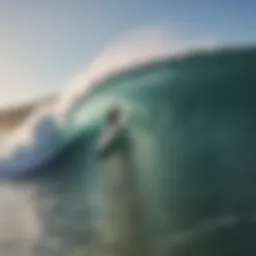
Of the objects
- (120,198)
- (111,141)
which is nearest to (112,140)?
(111,141)

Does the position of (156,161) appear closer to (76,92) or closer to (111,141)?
(111,141)

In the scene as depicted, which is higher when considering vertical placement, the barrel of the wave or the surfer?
the surfer

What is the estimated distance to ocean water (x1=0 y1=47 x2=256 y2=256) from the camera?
1.07m

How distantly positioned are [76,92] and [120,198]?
230mm

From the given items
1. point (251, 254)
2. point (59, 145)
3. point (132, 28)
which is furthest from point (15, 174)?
point (251, 254)

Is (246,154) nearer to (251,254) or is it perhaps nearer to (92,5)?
(251,254)

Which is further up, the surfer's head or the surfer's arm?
the surfer's head

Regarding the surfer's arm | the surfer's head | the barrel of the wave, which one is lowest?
the barrel of the wave

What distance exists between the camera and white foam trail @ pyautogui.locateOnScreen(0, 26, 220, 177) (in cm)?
113

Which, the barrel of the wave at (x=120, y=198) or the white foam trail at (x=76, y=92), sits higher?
the white foam trail at (x=76, y=92)

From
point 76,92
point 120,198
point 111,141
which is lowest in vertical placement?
point 120,198

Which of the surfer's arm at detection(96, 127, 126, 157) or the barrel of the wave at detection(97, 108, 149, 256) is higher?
the surfer's arm at detection(96, 127, 126, 157)

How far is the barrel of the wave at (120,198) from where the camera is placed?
107 centimetres

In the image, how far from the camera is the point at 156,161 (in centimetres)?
110
